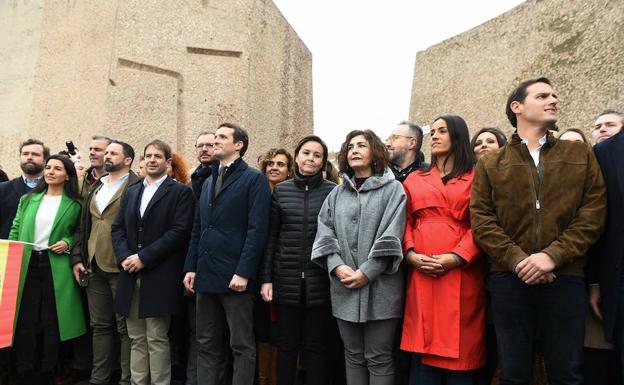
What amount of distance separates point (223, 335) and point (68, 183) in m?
1.76

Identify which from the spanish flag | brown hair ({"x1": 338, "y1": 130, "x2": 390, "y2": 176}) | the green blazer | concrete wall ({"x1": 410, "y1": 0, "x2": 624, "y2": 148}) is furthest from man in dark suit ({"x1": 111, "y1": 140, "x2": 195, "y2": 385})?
concrete wall ({"x1": 410, "y1": 0, "x2": 624, "y2": 148})

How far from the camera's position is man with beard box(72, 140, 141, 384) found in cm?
326

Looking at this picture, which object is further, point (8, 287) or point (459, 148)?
point (8, 287)

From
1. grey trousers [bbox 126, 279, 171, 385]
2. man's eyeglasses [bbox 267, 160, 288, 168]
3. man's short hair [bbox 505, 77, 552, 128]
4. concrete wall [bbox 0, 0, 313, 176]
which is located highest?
concrete wall [bbox 0, 0, 313, 176]

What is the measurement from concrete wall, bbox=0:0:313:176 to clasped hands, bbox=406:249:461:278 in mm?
3900

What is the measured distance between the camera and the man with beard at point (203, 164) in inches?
140

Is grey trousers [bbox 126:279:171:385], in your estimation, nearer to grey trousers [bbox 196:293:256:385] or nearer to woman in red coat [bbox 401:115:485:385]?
grey trousers [bbox 196:293:256:385]

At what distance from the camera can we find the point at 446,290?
2.34 metres

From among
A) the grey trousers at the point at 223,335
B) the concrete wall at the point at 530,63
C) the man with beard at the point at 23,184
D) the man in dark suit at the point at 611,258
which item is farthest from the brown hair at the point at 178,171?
the concrete wall at the point at 530,63

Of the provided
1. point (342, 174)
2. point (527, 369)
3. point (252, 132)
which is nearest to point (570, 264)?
point (527, 369)

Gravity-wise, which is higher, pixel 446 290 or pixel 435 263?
pixel 435 263

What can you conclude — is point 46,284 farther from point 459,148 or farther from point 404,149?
point 459,148

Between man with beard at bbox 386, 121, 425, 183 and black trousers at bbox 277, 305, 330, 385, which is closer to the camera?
black trousers at bbox 277, 305, 330, 385

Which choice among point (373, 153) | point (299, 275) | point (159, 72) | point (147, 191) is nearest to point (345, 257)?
point (299, 275)
